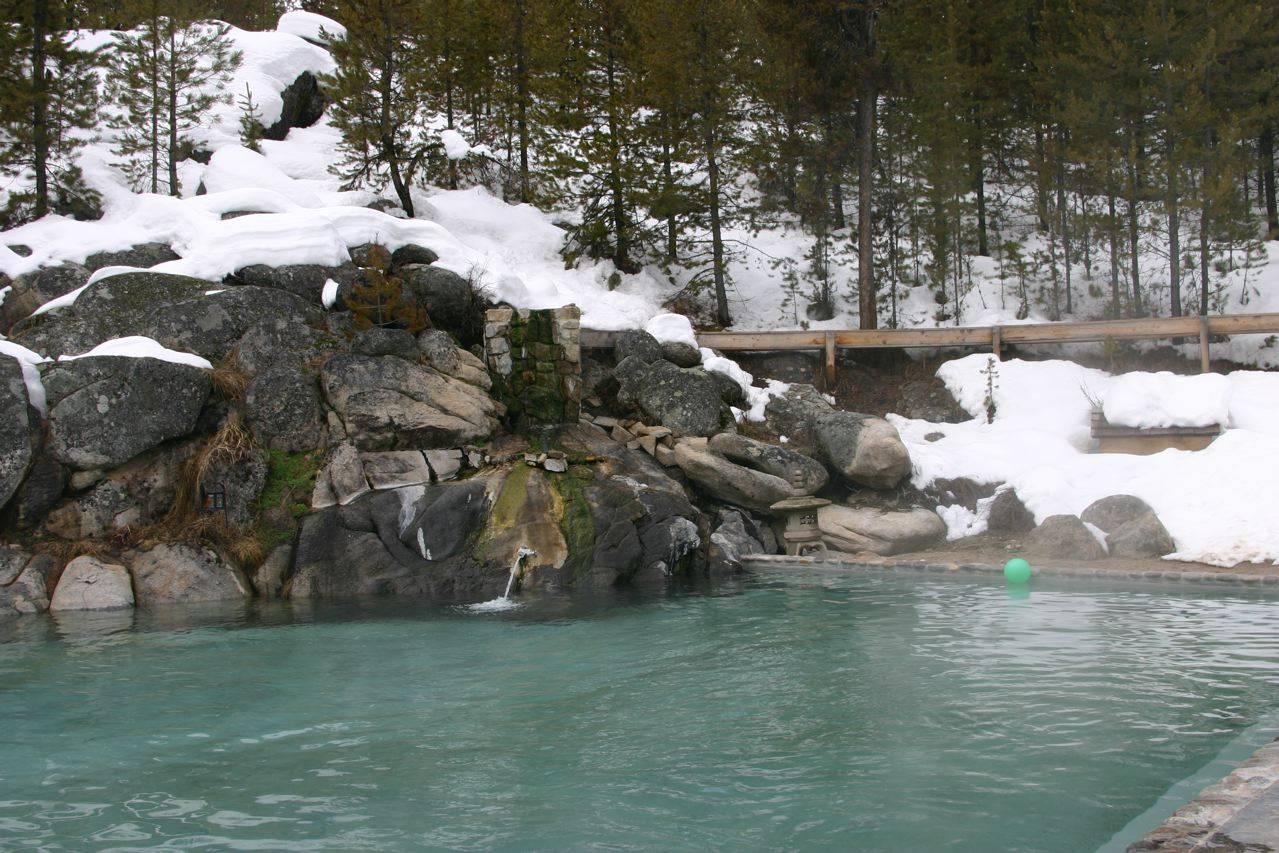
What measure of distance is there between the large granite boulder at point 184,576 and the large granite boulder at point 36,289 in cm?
649

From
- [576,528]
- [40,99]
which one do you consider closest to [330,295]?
[576,528]

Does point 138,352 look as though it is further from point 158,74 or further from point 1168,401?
point 1168,401

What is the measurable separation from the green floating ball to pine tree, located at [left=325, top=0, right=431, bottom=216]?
15.9 meters

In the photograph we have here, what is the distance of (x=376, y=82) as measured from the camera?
21109mm

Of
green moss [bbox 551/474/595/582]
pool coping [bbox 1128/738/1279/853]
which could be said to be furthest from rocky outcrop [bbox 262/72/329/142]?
pool coping [bbox 1128/738/1279/853]

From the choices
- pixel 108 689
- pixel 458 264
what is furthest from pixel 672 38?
pixel 108 689

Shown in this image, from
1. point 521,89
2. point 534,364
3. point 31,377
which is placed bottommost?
point 31,377

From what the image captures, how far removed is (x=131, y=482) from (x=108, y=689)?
18.1ft

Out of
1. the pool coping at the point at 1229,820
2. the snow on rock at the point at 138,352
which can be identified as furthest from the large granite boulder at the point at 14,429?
the pool coping at the point at 1229,820

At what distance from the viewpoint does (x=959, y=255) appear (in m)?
23.2

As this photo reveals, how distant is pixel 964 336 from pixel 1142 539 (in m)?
7.13

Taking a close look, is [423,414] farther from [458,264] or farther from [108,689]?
[108,689]

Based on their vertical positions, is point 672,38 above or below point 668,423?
above

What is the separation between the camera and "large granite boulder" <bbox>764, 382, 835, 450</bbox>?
54.2 ft
